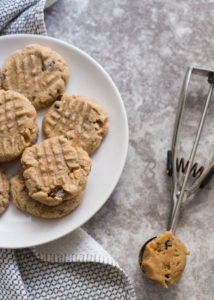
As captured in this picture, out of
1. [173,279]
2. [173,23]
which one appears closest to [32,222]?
[173,279]

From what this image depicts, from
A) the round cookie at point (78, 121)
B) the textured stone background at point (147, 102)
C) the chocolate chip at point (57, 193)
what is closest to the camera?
the chocolate chip at point (57, 193)

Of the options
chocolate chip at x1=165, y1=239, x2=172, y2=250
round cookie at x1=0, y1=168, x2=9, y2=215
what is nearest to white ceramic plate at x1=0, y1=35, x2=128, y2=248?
round cookie at x1=0, y1=168, x2=9, y2=215

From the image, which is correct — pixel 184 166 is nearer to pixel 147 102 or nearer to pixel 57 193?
pixel 147 102

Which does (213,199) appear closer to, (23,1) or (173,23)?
(173,23)

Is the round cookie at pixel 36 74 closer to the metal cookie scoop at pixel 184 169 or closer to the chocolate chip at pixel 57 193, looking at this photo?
the chocolate chip at pixel 57 193

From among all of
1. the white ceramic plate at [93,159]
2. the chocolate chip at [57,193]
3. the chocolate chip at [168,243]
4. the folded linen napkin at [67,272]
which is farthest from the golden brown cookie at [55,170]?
the chocolate chip at [168,243]

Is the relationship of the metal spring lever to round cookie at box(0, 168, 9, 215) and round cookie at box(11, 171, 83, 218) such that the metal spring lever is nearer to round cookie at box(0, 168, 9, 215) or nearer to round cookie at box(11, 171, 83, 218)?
round cookie at box(11, 171, 83, 218)

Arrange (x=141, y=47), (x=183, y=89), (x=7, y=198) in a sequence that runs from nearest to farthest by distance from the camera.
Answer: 1. (x=7, y=198)
2. (x=183, y=89)
3. (x=141, y=47)
